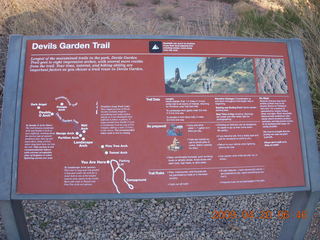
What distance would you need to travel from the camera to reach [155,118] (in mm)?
2307

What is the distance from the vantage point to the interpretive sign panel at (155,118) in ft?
7.27

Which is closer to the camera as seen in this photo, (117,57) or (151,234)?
(117,57)

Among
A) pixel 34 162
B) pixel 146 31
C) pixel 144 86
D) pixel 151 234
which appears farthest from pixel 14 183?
pixel 146 31

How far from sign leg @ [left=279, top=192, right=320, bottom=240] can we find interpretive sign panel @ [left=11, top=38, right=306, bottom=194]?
16cm

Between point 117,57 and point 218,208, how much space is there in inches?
74.3

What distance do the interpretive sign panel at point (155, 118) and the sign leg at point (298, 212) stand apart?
0.52ft

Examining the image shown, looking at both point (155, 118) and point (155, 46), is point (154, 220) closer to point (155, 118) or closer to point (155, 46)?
point (155, 118)

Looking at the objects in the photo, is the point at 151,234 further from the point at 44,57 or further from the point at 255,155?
the point at 44,57

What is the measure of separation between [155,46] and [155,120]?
535mm

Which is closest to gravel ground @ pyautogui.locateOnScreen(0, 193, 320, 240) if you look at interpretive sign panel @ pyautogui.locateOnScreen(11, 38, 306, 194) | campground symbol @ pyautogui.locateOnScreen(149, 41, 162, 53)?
interpretive sign panel @ pyautogui.locateOnScreen(11, 38, 306, 194)

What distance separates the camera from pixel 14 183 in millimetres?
2156

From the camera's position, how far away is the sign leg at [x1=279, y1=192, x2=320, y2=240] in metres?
2.39
